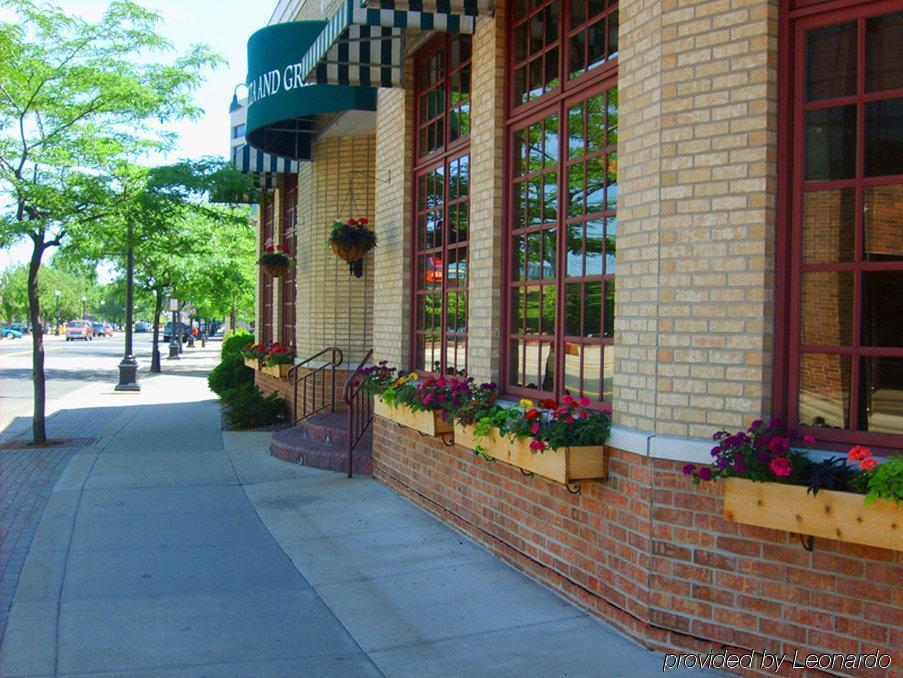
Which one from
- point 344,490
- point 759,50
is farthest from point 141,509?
point 759,50

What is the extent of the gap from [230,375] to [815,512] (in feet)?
53.3

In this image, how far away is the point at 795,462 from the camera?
4.21 metres

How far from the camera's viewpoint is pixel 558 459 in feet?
17.5

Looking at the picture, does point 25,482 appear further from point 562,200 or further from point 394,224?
point 562,200

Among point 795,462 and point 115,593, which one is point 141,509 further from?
point 795,462

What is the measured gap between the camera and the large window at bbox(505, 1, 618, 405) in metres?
5.87

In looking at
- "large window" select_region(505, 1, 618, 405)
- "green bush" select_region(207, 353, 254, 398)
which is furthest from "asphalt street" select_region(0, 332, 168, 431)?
"large window" select_region(505, 1, 618, 405)

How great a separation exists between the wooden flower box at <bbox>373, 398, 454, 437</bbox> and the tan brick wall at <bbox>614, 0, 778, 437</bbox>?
98.9 inches

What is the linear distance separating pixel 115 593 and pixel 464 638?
8.26ft

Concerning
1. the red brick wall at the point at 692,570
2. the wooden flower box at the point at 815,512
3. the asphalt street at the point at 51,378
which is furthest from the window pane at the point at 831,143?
the asphalt street at the point at 51,378

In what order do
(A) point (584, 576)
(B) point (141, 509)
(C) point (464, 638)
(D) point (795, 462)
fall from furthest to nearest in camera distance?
(B) point (141, 509), (A) point (584, 576), (C) point (464, 638), (D) point (795, 462)

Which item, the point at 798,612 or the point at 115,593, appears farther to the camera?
the point at 115,593

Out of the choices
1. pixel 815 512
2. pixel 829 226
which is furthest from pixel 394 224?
pixel 815 512

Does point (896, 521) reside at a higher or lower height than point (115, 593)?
higher
